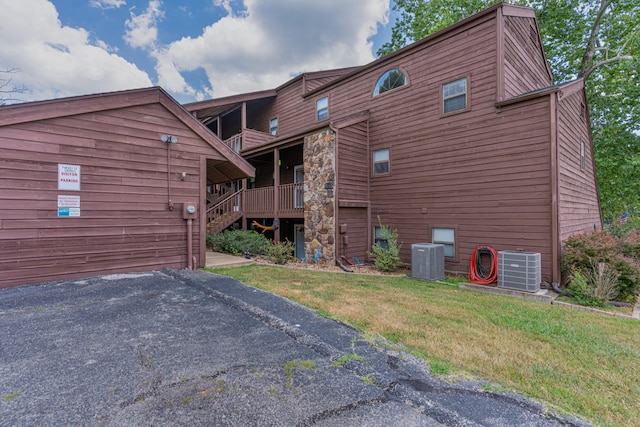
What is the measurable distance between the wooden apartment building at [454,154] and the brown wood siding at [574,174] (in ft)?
0.16

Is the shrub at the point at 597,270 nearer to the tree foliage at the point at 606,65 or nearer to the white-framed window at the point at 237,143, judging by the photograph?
the tree foliage at the point at 606,65

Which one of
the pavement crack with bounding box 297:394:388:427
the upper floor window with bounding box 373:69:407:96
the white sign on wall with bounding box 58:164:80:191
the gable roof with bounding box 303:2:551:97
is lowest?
the pavement crack with bounding box 297:394:388:427

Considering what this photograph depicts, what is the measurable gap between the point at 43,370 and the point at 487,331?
4.88 metres

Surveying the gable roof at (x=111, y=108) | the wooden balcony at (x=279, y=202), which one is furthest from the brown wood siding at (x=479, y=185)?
the gable roof at (x=111, y=108)

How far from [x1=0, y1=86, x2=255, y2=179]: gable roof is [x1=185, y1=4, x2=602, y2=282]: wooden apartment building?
3.23 m

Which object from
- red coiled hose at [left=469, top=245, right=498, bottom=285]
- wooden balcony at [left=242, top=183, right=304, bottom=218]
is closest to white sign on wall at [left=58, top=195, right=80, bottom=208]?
wooden balcony at [left=242, top=183, right=304, bottom=218]

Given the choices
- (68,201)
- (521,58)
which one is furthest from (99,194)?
(521,58)

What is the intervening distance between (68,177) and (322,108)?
9643mm

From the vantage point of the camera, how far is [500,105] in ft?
24.7

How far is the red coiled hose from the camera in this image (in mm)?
7274

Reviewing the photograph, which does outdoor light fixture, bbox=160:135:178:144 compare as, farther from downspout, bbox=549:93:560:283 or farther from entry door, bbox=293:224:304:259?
downspout, bbox=549:93:560:283

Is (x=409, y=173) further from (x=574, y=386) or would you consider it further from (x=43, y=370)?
(x=43, y=370)

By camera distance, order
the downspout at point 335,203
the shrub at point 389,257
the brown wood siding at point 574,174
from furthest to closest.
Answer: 1. the downspout at point 335,203
2. the shrub at point 389,257
3. the brown wood siding at point 574,174

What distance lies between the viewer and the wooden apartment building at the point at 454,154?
7.18m
